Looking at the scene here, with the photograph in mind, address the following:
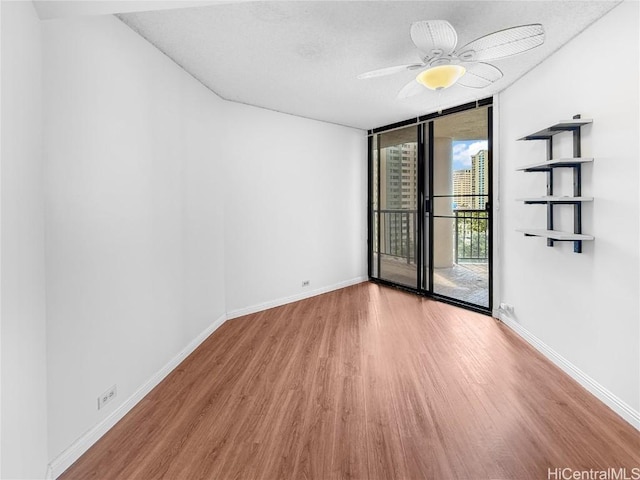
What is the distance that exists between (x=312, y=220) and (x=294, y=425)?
3.34m

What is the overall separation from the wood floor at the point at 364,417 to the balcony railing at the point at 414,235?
4.56ft

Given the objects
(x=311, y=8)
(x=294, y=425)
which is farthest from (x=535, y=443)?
(x=311, y=8)

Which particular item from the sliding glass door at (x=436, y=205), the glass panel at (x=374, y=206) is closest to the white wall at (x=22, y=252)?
the sliding glass door at (x=436, y=205)

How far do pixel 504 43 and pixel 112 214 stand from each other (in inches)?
103

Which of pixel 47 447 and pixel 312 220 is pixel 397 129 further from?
pixel 47 447

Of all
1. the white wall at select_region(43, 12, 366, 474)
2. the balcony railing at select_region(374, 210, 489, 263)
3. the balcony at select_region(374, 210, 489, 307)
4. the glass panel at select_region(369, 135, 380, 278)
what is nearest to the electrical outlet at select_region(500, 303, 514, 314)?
the balcony at select_region(374, 210, 489, 307)

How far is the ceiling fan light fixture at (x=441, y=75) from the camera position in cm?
237

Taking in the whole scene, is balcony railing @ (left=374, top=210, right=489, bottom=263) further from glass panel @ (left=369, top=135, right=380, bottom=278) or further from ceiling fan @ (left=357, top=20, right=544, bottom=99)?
ceiling fan @ (left=357, top=20, right=544, bottom=99)

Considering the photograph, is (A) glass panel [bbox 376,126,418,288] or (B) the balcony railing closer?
(B) the balcony railing

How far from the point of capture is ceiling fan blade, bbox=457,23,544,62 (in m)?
1.79

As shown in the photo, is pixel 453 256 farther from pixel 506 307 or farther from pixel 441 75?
pixel 441 75

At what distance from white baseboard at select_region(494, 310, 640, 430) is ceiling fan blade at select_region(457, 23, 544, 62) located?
2.28 m

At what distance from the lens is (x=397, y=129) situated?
532 centimetres

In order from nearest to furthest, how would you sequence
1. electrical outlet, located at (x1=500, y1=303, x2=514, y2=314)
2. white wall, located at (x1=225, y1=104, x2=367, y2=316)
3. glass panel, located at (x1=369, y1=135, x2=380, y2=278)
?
electrical outlet, located at (x1=500, y1=303, x2=514, y2=314), white wall, located at (x1=225, y1=104, x2=367, y2=316), glass panel, located at (x1=369, y1=135, x2=380, y2=278)
